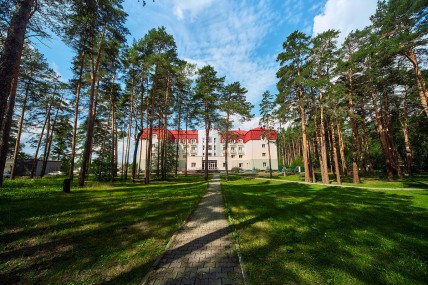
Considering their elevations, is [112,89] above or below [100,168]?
above

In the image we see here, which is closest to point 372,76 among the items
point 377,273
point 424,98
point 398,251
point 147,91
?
point 424,98

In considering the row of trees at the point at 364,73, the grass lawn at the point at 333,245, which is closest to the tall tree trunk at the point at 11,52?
the grass lawn at the point at 333,245

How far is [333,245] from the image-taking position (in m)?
Answer: 4.42

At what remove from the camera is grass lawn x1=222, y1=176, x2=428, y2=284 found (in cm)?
322

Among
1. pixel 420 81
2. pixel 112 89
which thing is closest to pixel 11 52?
pixel 112 89

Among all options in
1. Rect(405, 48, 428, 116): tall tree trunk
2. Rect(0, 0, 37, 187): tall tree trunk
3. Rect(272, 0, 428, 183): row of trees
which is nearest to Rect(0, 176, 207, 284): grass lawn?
Rect(0, 0, 37, 187): tall tree trunk

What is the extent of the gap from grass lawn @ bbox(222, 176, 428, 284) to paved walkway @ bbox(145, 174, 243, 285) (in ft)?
1.19

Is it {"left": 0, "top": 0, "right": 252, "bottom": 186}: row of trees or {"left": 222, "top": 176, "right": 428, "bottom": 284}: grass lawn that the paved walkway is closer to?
{"left": 222, "top": 176, "right": 428, "bottom": 284}: grass lawn

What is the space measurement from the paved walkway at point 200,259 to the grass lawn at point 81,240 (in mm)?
335

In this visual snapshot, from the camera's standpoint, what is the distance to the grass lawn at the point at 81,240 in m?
3.26

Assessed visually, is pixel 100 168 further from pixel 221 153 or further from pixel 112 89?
pixel 221 153

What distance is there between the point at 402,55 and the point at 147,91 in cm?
2447

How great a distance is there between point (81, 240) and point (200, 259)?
10.9ft

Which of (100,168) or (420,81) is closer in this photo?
(420,81)
